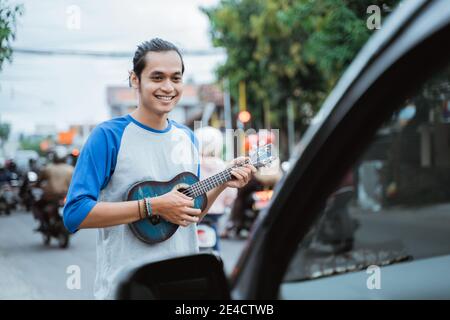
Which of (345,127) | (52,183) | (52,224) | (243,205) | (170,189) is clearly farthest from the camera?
(243,205)

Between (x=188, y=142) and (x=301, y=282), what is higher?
(x=188, y=142)

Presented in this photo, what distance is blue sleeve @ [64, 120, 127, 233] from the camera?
1.44 meters

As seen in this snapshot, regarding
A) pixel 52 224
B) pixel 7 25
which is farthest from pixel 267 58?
Result: pixel 7 25

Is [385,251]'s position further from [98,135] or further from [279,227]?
[279,227]

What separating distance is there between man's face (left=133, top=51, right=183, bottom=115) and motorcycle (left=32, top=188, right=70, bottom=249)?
6146 mm

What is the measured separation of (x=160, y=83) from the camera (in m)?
1.58

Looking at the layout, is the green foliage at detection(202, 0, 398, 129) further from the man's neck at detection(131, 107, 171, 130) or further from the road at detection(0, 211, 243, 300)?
the man's neck at detection(131, 107, 171, 130)

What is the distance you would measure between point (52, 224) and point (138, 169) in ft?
21.5

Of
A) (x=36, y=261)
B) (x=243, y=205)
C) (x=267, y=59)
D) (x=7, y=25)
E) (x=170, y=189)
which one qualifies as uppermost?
(x=267, y=59)

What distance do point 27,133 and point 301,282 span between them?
172 centimetres

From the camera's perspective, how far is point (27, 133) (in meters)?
2.70

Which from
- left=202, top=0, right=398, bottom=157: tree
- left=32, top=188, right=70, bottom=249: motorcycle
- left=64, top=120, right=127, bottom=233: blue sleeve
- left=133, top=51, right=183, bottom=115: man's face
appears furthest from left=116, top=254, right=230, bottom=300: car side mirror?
left=202, top=0, right=398, bottom=157: tree

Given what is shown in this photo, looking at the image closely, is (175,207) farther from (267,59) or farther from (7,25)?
(267,59)
